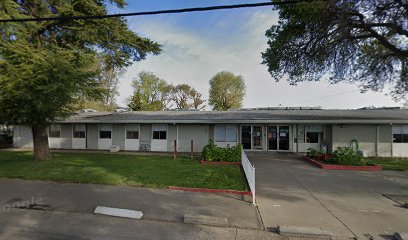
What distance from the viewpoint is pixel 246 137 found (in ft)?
59.2

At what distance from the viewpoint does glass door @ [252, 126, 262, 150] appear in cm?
1797

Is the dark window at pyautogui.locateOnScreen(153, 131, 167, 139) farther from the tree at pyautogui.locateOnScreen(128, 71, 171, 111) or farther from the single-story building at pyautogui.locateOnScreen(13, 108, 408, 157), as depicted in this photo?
the tree at pyautogui.locateOnScreen(128, 71, 171, 111)

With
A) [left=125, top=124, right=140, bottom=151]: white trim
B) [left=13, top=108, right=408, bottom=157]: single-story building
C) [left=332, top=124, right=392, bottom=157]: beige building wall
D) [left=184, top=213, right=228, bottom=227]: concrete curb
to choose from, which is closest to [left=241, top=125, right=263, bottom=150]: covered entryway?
[left=13, top=108, right=408, bottom=157]: single-story building

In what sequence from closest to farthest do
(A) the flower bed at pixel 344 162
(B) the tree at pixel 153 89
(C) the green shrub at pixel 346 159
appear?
(A) the flower bed at pixel 344 162, (C) the green shrub at pixel 346 159, (B) the tree at pixel 153 89

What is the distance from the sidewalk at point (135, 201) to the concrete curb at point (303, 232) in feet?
1.80

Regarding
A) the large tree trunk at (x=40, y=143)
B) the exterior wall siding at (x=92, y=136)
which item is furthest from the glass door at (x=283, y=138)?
the large tree trunk at (x=40, y=143)

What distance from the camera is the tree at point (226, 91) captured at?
50406 millimetres

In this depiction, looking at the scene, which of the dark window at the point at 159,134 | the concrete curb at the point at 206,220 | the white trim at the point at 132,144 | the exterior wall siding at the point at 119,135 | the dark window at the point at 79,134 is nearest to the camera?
the concrete curb at the point at 206,220

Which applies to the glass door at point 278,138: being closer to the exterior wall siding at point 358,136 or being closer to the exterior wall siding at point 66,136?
the exterior wall siding at point 358,136

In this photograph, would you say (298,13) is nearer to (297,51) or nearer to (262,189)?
(297,51)

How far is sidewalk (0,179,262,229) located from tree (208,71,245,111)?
1695 inches

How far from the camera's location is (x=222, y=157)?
13.0 metres

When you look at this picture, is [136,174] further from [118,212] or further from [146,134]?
[146,134]

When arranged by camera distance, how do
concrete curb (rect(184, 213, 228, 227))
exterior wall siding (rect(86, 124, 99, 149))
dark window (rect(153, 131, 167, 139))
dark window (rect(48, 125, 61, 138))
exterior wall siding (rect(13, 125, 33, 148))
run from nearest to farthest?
concrete curb (rect(184, 213, 228, 227)), dark window (rect(153, 131, 167, 139)), exterior wall siding (rect(86, 124, 99, 149)), dark window (rect(48, 125, 61, 138)), exterior wall siding (rect(13, 125, 33, 148))
